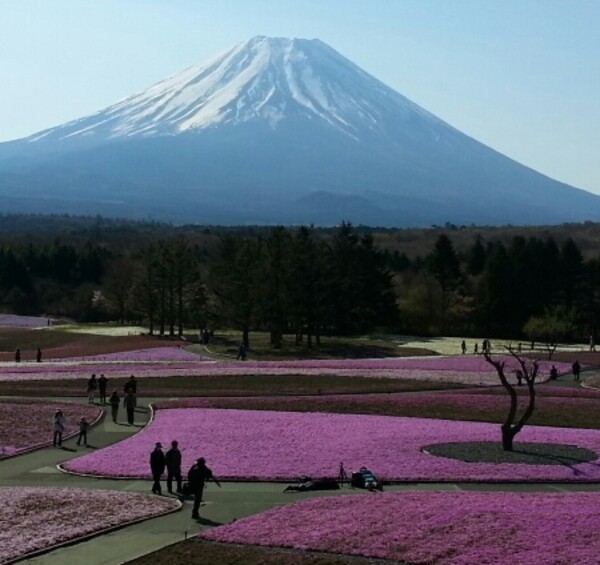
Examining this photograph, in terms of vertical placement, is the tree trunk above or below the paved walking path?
above

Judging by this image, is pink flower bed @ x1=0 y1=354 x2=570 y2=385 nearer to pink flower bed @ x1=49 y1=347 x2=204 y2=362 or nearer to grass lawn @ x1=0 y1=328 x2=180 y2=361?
pink flower bed @ x1=49 y1=347 x2=204 y2=362

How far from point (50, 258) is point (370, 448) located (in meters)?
97.8

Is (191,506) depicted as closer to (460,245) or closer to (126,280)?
(126,280)

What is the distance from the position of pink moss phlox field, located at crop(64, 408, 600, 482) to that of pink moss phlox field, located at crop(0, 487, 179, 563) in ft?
9.28

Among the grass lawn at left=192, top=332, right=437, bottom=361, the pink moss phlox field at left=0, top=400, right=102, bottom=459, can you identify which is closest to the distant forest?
the grass lawn at left=192, top=332, right=437, bottom=361

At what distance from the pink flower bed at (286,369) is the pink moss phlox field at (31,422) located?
11911 millimetres

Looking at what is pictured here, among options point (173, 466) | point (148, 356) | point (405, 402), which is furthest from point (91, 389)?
point (148, 356)

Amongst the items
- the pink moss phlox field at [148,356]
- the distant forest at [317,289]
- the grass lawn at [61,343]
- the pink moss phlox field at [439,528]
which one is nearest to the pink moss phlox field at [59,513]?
the pink moss phlox field at [439,528]

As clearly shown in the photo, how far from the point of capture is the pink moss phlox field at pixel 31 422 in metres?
30.8

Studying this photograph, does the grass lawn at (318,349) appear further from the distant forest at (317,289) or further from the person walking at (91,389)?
the person walking at (91,389)

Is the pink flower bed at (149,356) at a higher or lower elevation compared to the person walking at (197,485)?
higher

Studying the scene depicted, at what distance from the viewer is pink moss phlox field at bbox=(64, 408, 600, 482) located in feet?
85.1

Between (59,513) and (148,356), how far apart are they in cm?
4241

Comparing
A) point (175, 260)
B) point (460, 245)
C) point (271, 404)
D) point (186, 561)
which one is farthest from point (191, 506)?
point (460, 245)
